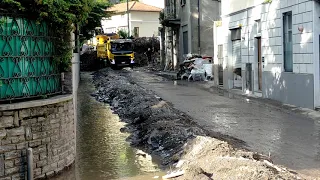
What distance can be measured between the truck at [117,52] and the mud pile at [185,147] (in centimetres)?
2458

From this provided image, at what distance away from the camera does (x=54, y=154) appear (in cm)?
816

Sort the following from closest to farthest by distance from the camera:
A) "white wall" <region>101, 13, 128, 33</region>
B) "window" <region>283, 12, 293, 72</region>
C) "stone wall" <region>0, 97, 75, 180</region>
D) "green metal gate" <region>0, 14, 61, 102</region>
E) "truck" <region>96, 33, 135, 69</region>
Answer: "stone wall" <region>0, 97, 75, 180</region>
"green metal gate" <region>0, 14, 61, 102</region>
"window" <region>283, 12, 293, 72</region>
"truck" <region>96, 33, 135, 69</region>
"white wall" <region>101, 13, 128, 33</region>

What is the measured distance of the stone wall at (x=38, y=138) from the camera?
23.7ft

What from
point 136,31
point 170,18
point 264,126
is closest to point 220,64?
point 264,126

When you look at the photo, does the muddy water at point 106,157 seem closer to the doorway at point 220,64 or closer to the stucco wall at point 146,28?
the doorway at point 220,64

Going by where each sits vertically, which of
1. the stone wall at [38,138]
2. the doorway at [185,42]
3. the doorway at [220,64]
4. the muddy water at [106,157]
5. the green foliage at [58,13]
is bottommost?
the muddy water at [106,157]

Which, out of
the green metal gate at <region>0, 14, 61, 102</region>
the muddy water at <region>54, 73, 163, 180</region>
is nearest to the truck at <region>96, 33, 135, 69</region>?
the muddy water at <region>54, 73, 163, 180</region>

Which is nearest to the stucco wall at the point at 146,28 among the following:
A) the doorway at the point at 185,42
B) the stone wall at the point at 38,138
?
the doorway at the point at 185,42

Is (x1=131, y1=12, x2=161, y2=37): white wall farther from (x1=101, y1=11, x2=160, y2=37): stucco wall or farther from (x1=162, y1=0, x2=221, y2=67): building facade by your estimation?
(x1=162, y1=0, x2=221, y2=67): building facade

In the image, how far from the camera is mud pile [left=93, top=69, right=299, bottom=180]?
7.08 metres

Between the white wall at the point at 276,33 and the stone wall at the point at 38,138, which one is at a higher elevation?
the white wall at the point at 276,33

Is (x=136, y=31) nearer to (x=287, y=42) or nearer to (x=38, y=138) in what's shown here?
(x=287, y=42)

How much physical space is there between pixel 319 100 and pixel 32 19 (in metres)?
9.57

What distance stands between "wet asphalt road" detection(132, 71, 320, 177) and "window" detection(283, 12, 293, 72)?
171 cm
